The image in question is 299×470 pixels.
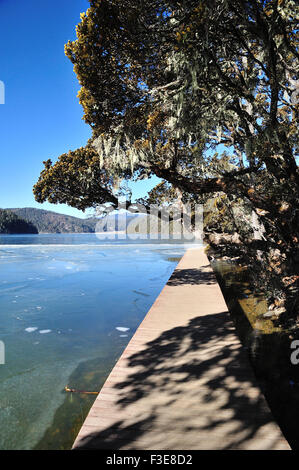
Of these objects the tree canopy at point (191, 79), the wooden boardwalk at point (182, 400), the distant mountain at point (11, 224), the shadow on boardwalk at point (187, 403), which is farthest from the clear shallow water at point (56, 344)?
the distant mountain at point (11, 224)

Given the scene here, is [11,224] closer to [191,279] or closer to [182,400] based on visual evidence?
[191,279]

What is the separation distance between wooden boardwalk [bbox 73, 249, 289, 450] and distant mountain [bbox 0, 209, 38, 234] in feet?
554

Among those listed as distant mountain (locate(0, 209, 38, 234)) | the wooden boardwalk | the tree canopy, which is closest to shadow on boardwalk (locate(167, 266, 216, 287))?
the tree canopy

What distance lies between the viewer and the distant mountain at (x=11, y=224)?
15376cm

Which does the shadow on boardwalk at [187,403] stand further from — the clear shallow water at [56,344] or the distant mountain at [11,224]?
the distant mountain at [11,224]

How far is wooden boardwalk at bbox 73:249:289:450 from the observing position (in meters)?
2.70

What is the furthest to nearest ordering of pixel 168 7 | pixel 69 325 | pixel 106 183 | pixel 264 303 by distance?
pixel 106 183, pixel 264 303, pixel 69 325, pixel 168 7

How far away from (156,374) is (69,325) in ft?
17.3

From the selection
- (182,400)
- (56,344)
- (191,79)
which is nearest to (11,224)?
(56,344)

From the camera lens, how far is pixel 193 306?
7.66m

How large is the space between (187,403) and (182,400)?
0.29 ft

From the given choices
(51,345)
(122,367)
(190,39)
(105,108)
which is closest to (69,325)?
(51,345)

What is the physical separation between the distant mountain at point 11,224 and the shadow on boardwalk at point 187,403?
16937cm
